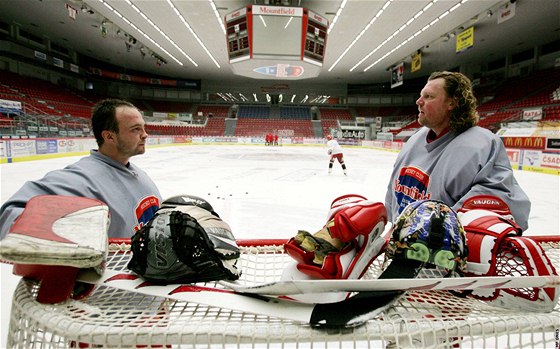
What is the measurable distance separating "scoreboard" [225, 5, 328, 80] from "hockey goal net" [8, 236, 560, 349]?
38.4ft

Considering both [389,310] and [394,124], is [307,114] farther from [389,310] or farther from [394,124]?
[389,310]

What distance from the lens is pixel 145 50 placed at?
19.2 meters

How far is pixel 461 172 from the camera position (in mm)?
1168

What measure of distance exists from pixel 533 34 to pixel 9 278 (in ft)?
73.3

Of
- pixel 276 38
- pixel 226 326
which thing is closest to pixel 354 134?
pixel 276 38

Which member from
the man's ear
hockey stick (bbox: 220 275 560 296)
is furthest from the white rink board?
hockey stick (bbox: 220 275 560 296)

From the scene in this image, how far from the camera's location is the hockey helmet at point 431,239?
0.70 metres

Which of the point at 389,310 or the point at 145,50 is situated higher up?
the point at 145,50

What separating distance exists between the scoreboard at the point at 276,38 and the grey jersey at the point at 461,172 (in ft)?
35.8

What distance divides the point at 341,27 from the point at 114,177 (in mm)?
15596

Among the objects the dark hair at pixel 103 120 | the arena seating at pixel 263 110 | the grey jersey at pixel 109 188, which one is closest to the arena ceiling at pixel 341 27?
the arena seating at pixel 263 110

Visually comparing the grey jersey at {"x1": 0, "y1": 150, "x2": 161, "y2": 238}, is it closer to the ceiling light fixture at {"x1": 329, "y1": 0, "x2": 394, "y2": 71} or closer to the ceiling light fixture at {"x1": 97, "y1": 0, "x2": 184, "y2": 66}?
the ceiling light fixture at {"x1": 329, "y1": 0, "x2": 394, "y2": 71}

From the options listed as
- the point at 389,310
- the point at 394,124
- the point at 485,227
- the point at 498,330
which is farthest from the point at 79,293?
the point at 394,124

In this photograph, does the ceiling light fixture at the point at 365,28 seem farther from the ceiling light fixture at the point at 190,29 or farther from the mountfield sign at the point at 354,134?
the ceiling light fixture at the point at 190,29
